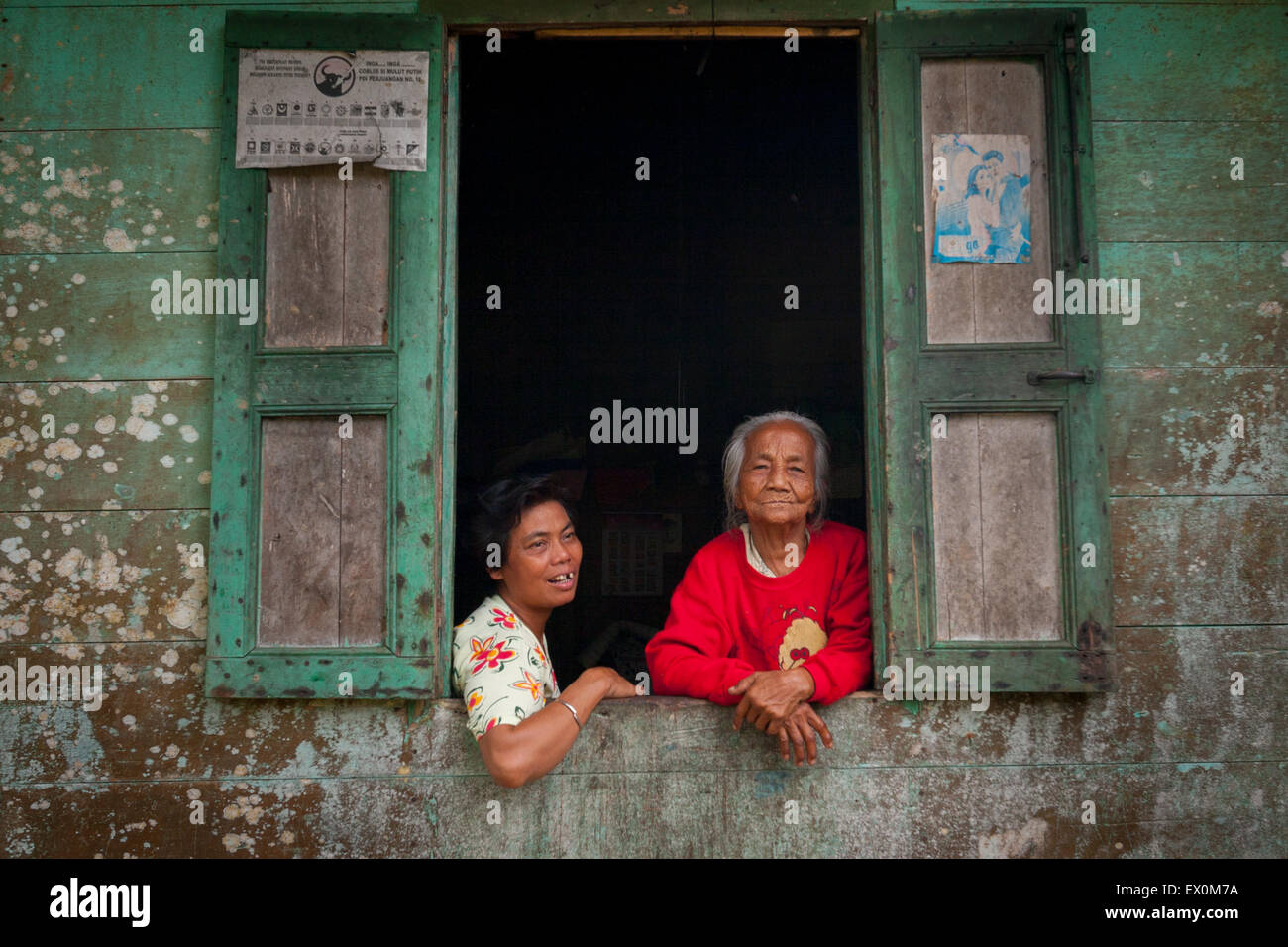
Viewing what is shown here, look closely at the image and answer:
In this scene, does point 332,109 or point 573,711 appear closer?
point 573,711

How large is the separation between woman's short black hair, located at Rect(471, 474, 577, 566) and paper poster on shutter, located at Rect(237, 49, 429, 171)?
110 cm

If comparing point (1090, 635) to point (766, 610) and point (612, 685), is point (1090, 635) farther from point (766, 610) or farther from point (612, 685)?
point (612, 685)

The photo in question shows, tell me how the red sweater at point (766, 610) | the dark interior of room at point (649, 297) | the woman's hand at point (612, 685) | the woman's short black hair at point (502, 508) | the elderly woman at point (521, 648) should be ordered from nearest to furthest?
the elderly woman at point (521, 648)
the woman's hand at point (612, 685)
the red sweater at point (766, 610)
the woman's short black hair at point (502, 508)
the dark interior of room at point (649, 297)

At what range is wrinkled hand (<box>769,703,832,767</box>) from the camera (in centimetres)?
271

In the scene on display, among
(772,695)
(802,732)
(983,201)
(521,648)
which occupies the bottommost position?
(802,732)

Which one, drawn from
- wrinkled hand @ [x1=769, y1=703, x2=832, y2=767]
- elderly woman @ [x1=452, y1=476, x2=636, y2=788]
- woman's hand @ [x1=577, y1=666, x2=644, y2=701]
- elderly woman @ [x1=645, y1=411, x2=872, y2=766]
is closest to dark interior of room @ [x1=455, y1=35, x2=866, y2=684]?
elderly woman @ [x1=645, y1=411, x2=872, y2=766]

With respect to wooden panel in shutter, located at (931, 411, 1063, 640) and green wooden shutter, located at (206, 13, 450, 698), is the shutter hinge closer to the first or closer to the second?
wooden panel in shutter, located at (931, 411, 1063, 640)

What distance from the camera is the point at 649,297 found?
599 cm

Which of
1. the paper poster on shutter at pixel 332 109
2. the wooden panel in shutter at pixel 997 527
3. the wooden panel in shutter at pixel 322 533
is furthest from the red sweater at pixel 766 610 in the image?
the paper poster on shutter at pixel 332 109

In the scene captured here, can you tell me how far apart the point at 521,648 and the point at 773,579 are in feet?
3.16

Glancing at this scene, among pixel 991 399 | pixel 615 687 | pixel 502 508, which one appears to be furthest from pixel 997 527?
pixel 502 508

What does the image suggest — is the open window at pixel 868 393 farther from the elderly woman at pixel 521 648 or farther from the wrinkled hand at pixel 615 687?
the wrinkled hand at pixel 615 687

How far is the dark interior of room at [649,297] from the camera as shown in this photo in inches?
214

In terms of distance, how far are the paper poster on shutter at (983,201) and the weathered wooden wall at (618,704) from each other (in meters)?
0.27
